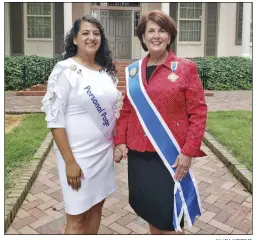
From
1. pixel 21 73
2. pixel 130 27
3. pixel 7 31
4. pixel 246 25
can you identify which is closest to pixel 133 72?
pixel 21 73

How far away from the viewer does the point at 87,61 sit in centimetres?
266

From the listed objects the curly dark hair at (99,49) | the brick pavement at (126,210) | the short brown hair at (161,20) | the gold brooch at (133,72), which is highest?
the short brown hair at (161,20)

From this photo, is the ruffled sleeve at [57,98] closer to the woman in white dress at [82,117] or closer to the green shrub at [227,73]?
the woman in white dress at [82,117]

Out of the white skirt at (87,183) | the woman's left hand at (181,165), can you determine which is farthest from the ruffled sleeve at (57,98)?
the woman's left hand at (181,165)

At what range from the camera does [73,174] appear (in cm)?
251

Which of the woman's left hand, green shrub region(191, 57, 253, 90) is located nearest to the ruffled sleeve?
the woman's left hand

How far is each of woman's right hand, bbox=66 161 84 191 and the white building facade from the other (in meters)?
13.6

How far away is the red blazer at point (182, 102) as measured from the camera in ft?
7.93

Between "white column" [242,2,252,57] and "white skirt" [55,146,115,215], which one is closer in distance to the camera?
"white skirt" [55,146,115,215]

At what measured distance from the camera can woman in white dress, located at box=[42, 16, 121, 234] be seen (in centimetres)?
247

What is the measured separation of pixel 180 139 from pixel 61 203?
2023 millimetres

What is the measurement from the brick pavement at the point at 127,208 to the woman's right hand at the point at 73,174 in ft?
3.51

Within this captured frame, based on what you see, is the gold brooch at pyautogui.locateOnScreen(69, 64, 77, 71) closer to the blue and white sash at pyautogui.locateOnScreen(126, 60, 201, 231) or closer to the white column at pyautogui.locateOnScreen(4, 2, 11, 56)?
the blue and white sash at pyautogui.locateOnScreen(126, 60, 201, 231)
